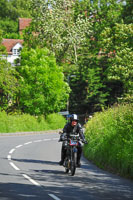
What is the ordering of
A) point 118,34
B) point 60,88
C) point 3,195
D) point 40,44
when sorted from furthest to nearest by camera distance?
point 40,44 < point 60,88 < point 118,34 < point 3,195

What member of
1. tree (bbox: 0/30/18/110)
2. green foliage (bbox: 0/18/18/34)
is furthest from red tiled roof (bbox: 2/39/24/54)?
tree (bbox: 0/30/18/110)

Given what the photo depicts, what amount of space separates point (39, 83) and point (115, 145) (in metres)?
30.9

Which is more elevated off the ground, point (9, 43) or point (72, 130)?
point (9, 43)

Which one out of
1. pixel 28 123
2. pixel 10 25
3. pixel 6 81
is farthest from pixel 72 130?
pixel 10 25

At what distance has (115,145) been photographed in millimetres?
14742

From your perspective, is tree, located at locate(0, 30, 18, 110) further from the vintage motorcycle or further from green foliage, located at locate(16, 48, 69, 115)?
the vintage motorcycle

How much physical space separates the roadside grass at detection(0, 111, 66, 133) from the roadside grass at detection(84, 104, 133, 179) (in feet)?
68.8

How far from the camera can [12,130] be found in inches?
1540

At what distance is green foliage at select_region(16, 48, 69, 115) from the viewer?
4500 cm

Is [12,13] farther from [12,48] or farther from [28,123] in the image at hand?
[28,123]

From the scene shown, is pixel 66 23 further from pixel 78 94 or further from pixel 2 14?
pixel 2 14

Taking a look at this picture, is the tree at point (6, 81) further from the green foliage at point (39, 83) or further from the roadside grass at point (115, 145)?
the roadside grass at point (115, 145)

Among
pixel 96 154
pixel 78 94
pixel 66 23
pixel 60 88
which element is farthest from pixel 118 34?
pixel 66 23

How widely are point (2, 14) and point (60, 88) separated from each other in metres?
71.7
